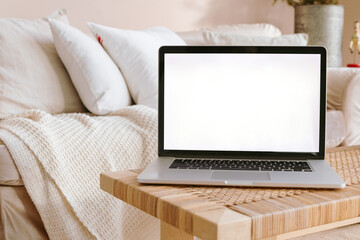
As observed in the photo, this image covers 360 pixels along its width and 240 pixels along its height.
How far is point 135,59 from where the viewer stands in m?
1.69

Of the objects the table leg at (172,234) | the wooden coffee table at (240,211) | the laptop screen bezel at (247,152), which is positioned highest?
the laptop screen bezel at (247,152)

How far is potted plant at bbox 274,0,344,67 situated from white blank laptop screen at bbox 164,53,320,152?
2.04m

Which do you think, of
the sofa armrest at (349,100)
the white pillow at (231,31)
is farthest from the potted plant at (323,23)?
the sofa armrest at (349,100)

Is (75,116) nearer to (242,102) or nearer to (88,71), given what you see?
(88,71)

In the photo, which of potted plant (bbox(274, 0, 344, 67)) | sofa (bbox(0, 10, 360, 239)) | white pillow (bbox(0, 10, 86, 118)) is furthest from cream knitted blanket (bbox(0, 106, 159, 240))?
potted plant (bbox(274, 0, 344, 67))

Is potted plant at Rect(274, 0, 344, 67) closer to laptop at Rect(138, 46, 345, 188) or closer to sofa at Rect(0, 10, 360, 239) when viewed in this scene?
sofa at Rect(0, 10, 360, 239)

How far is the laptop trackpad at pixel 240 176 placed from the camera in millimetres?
689

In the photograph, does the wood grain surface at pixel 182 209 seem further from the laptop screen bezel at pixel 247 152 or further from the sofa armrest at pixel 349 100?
the sofa armrest at pixel 349 100

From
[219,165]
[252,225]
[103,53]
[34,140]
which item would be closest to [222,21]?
[103,53]

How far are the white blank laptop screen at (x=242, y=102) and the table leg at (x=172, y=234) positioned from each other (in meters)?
0.20

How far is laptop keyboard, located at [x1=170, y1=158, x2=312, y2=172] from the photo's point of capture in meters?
0.76

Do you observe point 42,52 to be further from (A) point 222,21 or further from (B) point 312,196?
(A) point 222,21

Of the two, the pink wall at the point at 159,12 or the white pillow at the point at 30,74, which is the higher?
the pink wall at the point at 159,12

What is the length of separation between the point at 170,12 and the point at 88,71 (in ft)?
3.75
